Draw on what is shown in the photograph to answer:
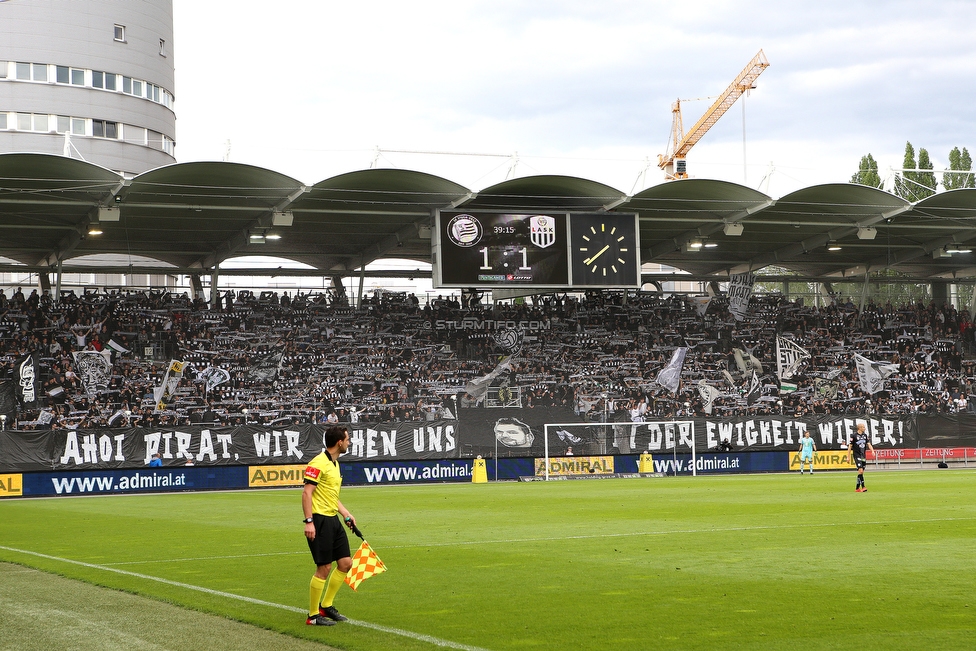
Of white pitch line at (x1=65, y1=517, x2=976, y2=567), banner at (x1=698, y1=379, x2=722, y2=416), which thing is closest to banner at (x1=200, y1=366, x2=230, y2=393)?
banner at (x1=698, y1=379, x2=722, y2=416)

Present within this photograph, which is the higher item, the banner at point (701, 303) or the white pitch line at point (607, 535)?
the banner at point (701, 303)

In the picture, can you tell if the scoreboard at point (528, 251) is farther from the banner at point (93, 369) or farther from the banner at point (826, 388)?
the banner at point (93, 369)

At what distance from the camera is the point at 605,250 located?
41.9 meters

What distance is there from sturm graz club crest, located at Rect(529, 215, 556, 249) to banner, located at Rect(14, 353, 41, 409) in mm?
20220

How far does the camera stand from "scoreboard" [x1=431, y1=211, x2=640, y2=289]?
4075 centimetres

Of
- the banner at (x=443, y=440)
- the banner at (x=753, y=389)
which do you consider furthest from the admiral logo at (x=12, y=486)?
the banner at (x=753, y=389)

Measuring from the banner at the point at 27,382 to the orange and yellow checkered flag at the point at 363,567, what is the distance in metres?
35.4

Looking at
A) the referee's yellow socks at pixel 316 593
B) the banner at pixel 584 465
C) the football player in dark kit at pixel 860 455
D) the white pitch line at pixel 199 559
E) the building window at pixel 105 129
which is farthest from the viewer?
the building window at pixel 105 129

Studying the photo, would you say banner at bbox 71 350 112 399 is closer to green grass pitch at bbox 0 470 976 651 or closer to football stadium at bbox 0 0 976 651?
football stadium at bbox 0 0 976 651

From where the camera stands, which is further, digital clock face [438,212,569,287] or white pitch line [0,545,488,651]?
digital clock face [438,212,569,287]

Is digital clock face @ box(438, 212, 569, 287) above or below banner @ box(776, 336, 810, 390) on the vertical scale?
above

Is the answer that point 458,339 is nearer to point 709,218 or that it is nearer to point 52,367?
point 709,218

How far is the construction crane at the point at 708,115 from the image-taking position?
112 metres

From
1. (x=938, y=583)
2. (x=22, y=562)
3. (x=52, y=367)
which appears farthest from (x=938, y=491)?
(x=52, y=367)
